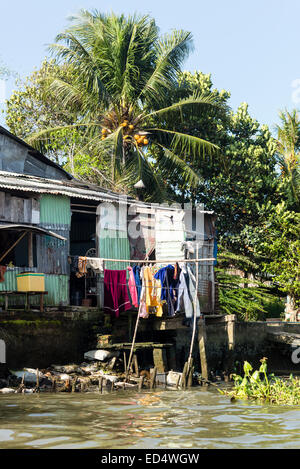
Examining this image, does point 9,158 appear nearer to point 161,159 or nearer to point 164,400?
point 161,159

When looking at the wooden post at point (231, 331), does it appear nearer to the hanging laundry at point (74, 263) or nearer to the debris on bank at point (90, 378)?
the debris on bank at point (90, 378)

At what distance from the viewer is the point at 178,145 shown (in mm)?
28688

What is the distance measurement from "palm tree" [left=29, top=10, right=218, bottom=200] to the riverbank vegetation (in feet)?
0.14

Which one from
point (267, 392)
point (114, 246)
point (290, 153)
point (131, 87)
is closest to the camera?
point (267, 392)

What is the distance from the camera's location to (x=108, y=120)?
29.1 metres

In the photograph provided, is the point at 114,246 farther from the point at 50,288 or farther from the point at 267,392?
the point at 267,392

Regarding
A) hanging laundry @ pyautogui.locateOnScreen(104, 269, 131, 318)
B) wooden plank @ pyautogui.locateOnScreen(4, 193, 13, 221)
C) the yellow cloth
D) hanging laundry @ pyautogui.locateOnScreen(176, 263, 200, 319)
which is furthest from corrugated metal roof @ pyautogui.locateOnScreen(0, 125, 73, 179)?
hanging laundry @ pyautogui.locateOnScreen(176, 263, 200, 319)

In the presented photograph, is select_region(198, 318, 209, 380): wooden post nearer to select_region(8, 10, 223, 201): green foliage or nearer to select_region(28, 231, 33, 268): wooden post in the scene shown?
select_region(28, 231, 33, 268): wooden post

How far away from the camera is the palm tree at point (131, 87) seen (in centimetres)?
2794

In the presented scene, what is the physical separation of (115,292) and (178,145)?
12248 millimetres

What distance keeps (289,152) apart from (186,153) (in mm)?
7378

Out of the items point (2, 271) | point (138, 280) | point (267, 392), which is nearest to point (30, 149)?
point (2, 271)

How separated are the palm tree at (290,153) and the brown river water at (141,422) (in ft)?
61.1
